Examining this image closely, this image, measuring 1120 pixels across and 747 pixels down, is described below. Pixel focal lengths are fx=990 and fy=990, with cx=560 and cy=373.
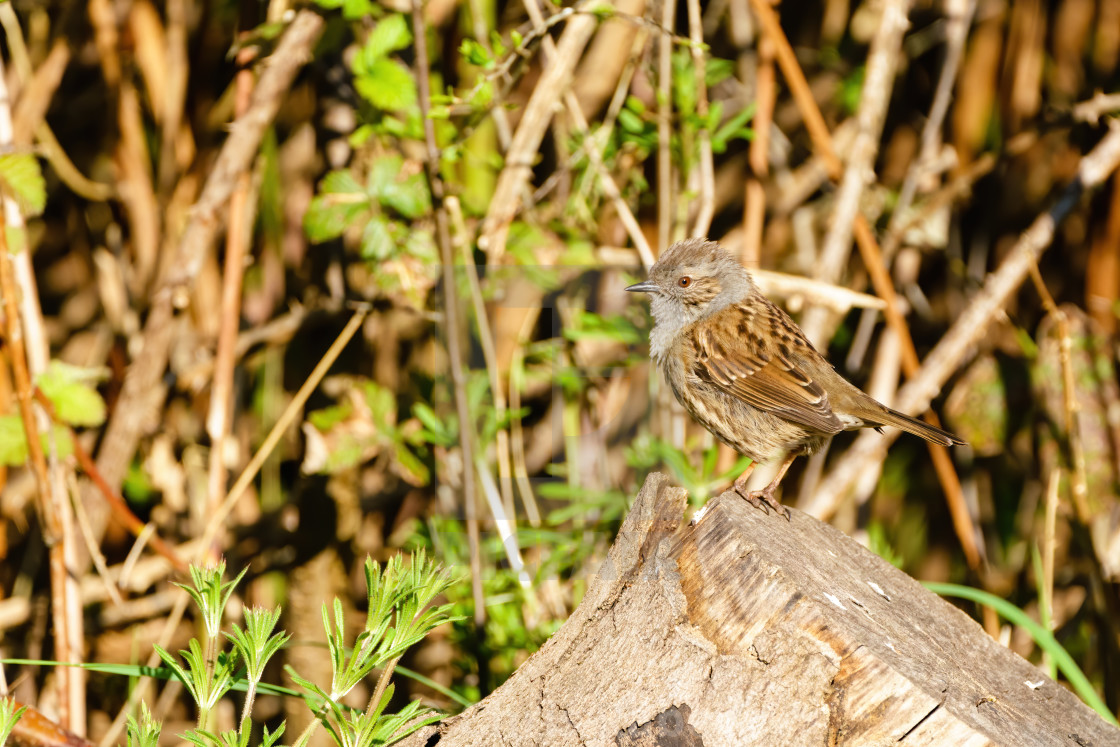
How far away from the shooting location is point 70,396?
2730mm

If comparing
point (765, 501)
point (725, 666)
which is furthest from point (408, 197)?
point (725, 666)

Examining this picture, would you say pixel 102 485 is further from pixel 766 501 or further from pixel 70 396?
pixel 766 501

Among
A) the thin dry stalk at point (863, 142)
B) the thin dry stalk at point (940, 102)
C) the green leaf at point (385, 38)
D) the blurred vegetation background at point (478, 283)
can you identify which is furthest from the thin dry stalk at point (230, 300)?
the thin dry stalk at point (940, 102)

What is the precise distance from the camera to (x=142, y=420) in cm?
312

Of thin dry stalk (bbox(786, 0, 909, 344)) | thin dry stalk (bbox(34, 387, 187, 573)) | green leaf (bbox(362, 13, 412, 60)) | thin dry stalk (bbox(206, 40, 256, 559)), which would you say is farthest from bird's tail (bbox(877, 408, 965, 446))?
thin dry stalk (bbox(34, 387, 187, 573))

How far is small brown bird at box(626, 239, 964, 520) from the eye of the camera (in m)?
2.65

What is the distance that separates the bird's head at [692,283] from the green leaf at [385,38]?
3.19 ft

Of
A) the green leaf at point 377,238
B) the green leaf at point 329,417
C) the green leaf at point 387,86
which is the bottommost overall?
the green leaf at point 329,417

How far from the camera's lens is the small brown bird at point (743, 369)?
265 centimetres

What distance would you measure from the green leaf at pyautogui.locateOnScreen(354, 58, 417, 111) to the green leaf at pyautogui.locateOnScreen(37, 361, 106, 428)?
3.60 feet

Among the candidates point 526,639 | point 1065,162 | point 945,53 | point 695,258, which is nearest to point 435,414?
point 526,639

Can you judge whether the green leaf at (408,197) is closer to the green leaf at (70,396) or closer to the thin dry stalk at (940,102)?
the green leaf at (70,396)

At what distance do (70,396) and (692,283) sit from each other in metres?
1.80

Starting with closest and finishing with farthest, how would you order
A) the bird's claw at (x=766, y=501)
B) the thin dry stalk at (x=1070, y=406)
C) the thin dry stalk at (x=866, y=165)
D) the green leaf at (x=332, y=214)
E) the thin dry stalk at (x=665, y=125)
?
the bird's claw at (x=766, y=501)
the green leaf at (x=332, y=214)
the thin dry stalk at (x=1070, y=406)
the thin dry stalk at (x=665, y=125)
the thin dry stalk at (x=866, y=165)
